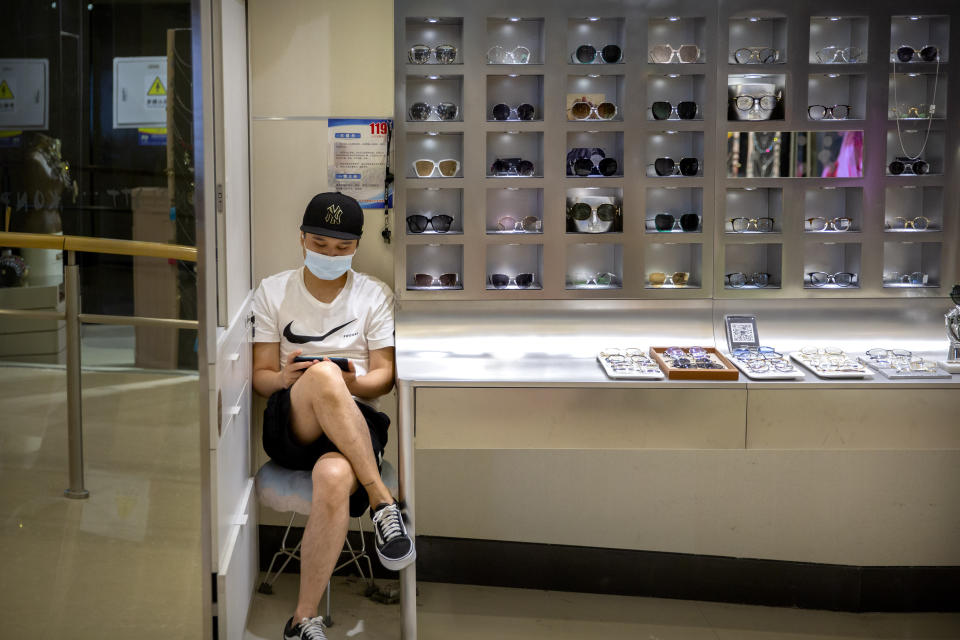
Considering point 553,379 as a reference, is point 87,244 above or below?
above

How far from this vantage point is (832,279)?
3732 millimetres

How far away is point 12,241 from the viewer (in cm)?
420

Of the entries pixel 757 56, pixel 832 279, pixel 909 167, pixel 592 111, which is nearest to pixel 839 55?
pixel 757 56

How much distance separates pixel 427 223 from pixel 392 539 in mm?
1298

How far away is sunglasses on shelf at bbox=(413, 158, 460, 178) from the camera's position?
363 cm

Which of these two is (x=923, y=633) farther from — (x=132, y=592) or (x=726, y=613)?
(x=132, y=592)

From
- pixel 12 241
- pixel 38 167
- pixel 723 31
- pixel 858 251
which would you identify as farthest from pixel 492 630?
pixel 38 167

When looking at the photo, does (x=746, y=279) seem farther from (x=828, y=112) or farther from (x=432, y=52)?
(x=432, y=52)

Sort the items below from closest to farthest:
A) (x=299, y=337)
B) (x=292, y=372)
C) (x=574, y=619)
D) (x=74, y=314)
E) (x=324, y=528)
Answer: (x=324, y=528)
(x=292, y=372)
(x=299, y=337)
(x=574, y=619)
(x=74, y=314)

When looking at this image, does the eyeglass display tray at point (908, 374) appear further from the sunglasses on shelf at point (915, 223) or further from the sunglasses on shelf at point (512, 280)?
the sunglasses on shelf at point (512, 280)

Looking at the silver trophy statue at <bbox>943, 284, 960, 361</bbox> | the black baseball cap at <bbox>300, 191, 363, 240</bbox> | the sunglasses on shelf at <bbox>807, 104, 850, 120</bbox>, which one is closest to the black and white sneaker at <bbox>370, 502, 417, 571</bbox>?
the black baseball cap at <bbox>300, 191, 363, 240</bbox>

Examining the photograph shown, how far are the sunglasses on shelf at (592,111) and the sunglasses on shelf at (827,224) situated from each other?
892 millimetres

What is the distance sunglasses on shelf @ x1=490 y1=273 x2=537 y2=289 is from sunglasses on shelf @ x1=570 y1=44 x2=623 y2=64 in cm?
86

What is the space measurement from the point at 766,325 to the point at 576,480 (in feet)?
3.26
